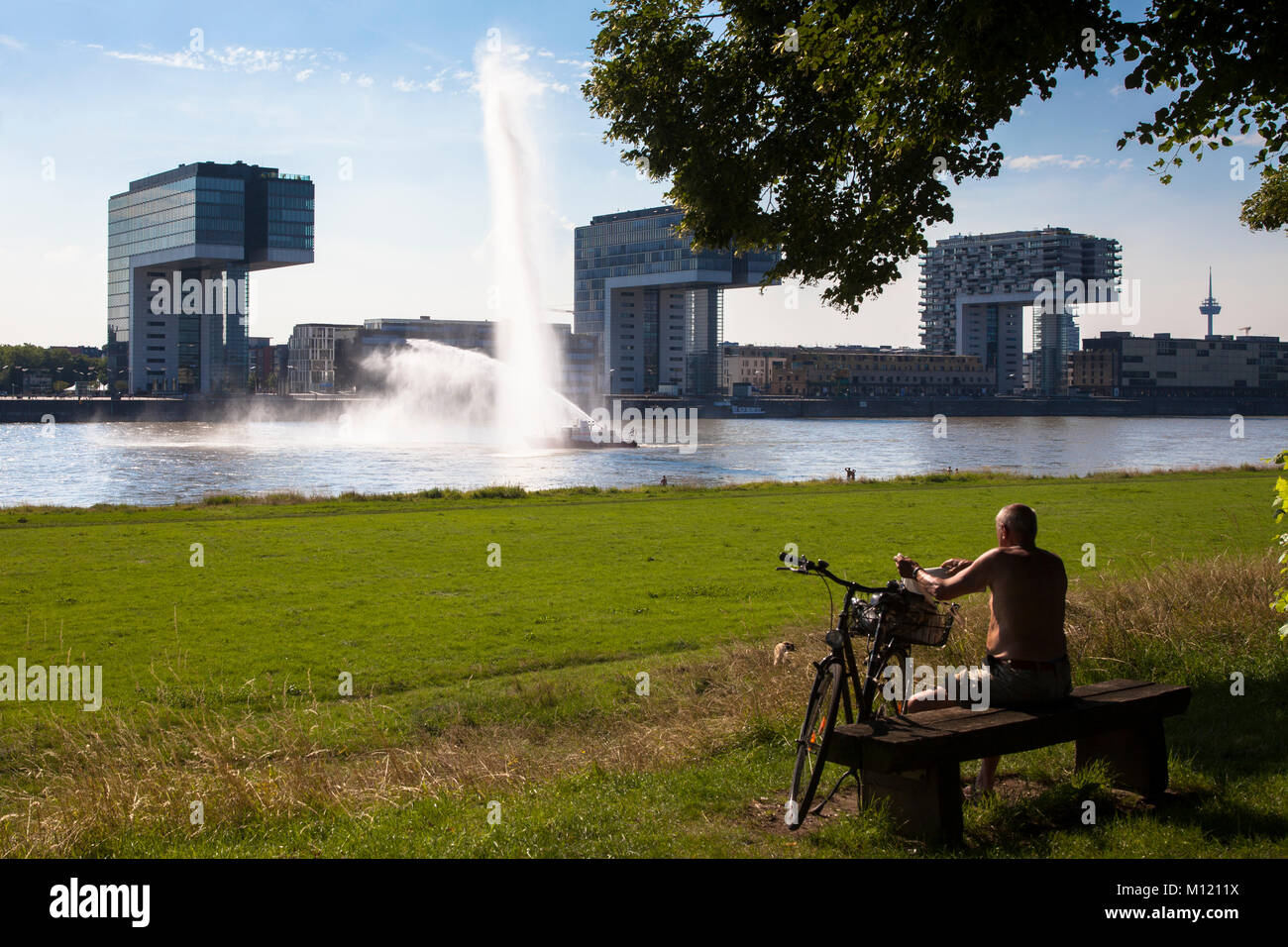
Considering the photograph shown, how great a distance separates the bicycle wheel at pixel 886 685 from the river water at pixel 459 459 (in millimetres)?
43831

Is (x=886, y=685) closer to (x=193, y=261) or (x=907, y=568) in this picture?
(x=907, y=568)

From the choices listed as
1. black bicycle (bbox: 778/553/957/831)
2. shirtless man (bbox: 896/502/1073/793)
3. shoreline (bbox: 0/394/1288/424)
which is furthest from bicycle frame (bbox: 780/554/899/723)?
shoreline (bbox: 0/394/1288/424)

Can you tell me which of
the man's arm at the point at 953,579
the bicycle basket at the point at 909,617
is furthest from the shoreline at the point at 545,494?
the bicycle basket at the point at 909,617

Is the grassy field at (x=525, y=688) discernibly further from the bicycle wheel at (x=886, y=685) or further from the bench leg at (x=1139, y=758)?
the bicycle wheel at (x=886, y=685)

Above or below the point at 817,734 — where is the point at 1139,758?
below

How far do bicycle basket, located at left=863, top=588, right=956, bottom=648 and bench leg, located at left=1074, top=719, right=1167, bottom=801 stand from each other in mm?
1439

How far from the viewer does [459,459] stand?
244 feet

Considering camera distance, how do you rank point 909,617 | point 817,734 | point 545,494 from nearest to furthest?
point 909,617
point 817,734
point 545,494

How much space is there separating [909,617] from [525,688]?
6.21 m

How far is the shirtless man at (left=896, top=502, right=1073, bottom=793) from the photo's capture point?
680 centimetres

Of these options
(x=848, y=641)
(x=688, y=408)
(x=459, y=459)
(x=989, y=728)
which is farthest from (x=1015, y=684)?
(x=688, y=408)

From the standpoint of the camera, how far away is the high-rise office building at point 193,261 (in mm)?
164000

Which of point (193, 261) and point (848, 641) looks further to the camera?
point (193, 261)
